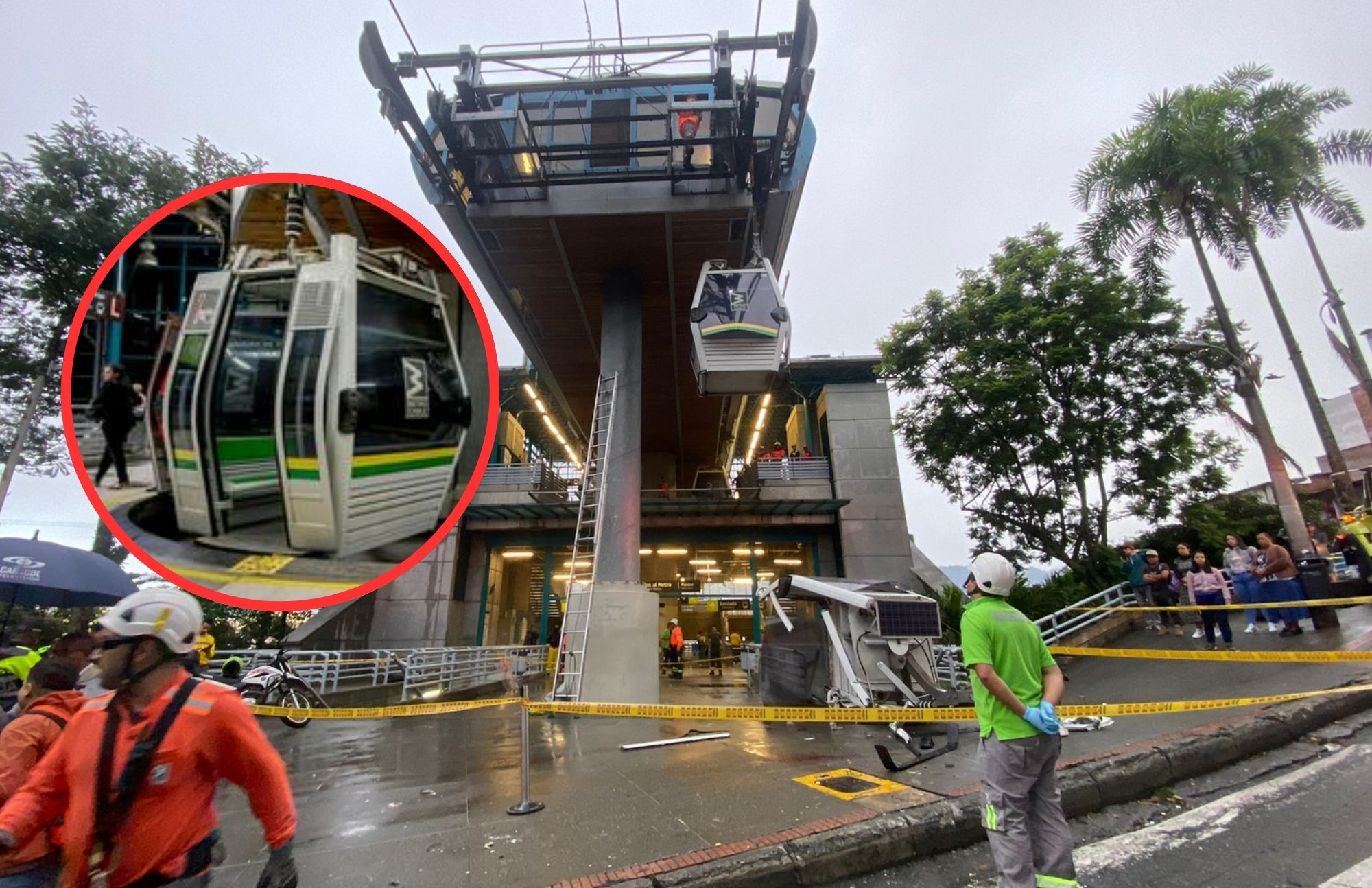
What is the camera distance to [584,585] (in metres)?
10.3

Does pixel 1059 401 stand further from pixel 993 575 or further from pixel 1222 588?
pixel 993 575

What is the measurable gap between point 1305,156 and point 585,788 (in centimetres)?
2049

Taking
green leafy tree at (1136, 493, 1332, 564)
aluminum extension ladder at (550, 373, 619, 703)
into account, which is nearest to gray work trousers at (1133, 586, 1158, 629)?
green leafy tree at (1136, 493, 1332, 564)

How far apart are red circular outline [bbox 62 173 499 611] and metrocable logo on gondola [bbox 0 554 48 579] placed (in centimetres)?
653

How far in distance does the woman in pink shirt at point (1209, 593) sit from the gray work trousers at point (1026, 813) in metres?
9.39

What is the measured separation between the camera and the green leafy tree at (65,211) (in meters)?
9.72

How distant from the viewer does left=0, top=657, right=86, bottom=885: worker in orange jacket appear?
1.79 m

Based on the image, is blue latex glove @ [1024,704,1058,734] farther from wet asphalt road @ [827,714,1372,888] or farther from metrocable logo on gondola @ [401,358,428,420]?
metrocable logo on gondola @ [401,358,428,420]

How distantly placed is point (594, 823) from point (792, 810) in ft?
4.17

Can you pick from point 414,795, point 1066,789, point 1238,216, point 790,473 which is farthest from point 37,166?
point 1238,216

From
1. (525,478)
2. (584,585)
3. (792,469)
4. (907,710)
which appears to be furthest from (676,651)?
(907,710)

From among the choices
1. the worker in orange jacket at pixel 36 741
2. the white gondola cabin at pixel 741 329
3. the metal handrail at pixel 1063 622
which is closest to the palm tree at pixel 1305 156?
the metal handrail at pixel 1063 622

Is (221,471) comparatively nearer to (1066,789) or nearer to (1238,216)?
(1066,789)

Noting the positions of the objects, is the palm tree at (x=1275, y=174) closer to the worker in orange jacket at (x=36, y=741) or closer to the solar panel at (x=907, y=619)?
the solar panel at (x=907, y=619)
